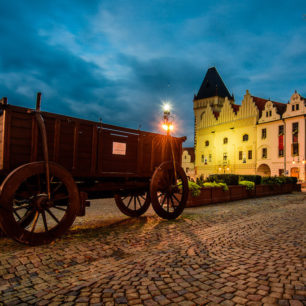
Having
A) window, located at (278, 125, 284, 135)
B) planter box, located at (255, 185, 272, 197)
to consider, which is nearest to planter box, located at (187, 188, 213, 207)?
planter box, located at (255, 185, 272, 197)

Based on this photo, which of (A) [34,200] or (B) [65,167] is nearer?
(A) [34,200]

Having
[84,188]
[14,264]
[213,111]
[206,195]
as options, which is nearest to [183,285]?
[14,264]

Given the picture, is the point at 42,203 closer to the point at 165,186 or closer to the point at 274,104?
the point at 165,186

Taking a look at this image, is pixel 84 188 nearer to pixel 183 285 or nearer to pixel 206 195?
pixel 183 285

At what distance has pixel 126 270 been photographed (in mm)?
3311

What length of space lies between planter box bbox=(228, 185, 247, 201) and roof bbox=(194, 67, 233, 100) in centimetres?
4939

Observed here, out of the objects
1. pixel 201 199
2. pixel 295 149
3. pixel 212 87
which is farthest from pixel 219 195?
pixel 212 87

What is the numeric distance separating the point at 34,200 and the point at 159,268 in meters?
2.35

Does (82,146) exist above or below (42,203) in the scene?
above

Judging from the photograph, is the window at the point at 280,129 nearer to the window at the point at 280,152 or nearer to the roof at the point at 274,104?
the roof at the point at 274,104

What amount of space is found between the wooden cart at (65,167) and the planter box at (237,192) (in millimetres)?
6611

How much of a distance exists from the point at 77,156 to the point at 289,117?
41.0 m

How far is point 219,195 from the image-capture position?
1169 cm

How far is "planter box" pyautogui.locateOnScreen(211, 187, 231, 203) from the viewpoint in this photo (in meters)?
11.3
